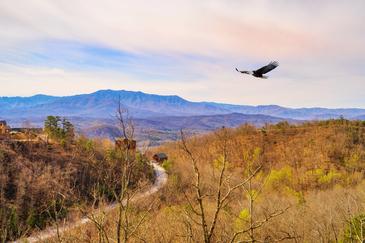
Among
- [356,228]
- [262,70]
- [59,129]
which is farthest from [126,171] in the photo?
[59,129]

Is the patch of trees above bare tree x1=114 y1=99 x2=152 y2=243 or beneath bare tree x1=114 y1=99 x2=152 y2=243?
beneath

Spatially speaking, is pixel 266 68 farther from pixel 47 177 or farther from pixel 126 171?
pixel 47 177

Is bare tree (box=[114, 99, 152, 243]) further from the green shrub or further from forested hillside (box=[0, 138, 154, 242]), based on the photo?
forested hillside (box=[0, 138, 154, 242])

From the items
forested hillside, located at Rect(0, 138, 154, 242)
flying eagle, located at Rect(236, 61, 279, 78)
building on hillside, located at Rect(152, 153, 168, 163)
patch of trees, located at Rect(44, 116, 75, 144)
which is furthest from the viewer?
building on hillside, located at Rect(152, 153, 168, 163)

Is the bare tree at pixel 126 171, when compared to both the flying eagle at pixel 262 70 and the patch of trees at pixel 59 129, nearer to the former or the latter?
the flying eagle at pixel 262 70

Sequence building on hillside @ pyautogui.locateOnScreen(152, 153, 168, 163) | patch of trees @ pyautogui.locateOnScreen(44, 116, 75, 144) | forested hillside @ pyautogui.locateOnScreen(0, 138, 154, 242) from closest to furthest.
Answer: forested hillside @ pyautogui.locateOnScreen(0, 138, 154, 242) → patch of trees @ pyautogui.locateOnScreen(44, 116, 75, 144) → building on hillside @ pyautogui.locateOnScreen(152, 153, 168, 163)

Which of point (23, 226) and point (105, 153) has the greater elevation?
point (105, 153)

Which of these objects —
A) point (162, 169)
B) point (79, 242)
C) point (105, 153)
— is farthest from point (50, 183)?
point (79, 242)

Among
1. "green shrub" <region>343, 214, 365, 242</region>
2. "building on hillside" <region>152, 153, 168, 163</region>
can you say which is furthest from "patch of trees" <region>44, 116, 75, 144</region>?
"green shrub" <region>343, 214, 365, 242</region>

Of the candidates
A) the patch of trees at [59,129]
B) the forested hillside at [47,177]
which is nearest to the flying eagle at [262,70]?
the forested hillside at [47,177]

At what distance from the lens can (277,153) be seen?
64125 mm

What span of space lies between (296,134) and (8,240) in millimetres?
54433

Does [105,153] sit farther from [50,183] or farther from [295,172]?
[295,172]

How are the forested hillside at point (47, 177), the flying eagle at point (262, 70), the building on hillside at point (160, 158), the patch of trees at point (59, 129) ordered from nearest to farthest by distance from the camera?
1. the flying eagle at point (262, 70)
2. the forested hillside at point (47, 177)
3. the patch of trees at point (59, 129)
4. the building on hillside at point (160, 158)
